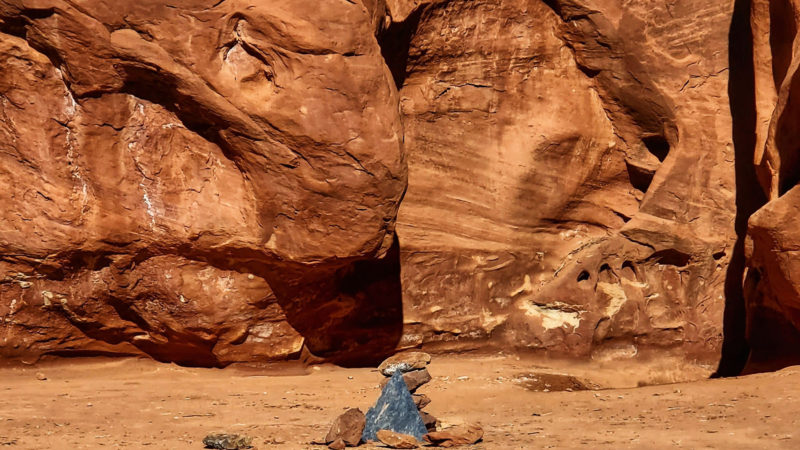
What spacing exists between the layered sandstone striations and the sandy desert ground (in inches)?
12.6

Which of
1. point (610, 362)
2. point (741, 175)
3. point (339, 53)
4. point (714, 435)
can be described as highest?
point (339, 53)

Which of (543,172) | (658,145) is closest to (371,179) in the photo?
(543,172)

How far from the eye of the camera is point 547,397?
21.9ft

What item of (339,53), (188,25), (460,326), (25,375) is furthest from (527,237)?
(25,375)

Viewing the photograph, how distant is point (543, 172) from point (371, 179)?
5.97ft

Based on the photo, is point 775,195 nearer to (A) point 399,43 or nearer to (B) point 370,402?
(A) point 399,43

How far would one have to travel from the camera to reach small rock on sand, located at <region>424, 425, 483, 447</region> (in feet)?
17.5

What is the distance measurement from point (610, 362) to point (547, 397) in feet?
5.46

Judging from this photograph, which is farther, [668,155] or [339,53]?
[668,155]

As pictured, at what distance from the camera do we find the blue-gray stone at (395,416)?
18.0 ft

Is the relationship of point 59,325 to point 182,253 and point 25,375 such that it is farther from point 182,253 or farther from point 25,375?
point 182,253

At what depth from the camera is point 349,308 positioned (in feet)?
26.0

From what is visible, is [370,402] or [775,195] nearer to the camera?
[370,402]

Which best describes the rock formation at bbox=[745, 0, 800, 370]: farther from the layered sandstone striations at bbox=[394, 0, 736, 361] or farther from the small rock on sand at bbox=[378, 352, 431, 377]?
the small rock on sand at bbox=[378, 352, 431, 377]
